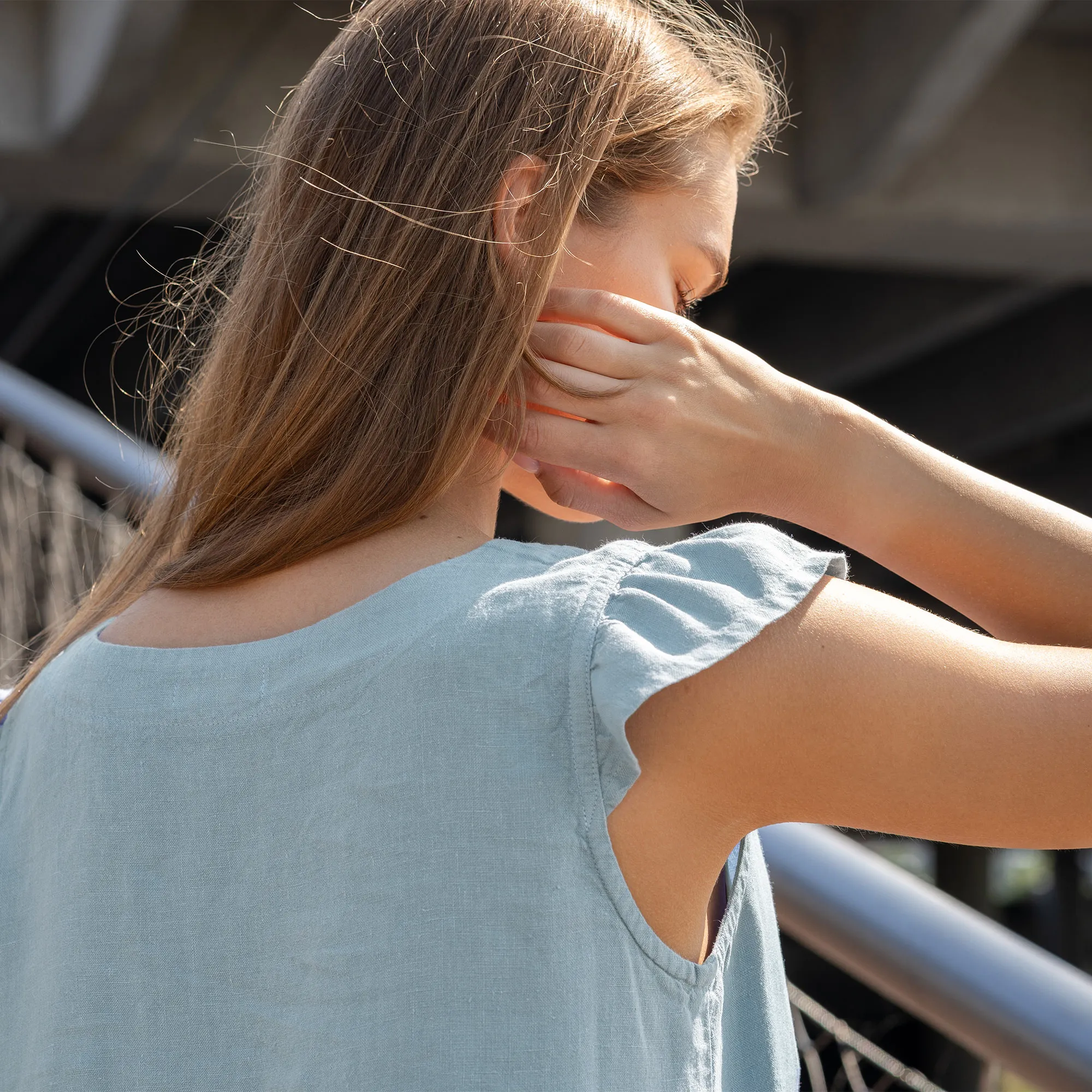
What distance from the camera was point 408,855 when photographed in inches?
25.1

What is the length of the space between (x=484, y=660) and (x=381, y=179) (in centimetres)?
39

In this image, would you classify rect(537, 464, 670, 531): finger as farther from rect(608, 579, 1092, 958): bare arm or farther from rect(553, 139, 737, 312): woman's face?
rect(608, 579, 1092, 958): bare arm

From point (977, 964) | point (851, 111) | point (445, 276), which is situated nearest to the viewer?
point (445, 276)

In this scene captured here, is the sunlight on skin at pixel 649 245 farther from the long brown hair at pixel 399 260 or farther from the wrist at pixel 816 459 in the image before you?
the wrist at pixel 816 459

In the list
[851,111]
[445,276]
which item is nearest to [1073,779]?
[445,276]

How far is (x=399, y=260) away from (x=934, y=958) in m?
0.64

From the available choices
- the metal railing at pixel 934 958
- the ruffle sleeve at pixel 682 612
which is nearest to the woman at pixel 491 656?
the ruffle sleeve at pixel 682 612

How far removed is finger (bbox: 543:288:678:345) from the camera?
2.86 ft

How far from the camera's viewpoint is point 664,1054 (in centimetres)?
65

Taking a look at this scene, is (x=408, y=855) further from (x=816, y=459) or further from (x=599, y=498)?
(x=816, y=459)

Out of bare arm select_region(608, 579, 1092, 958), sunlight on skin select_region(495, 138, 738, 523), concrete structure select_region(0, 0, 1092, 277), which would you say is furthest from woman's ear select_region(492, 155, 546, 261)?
concrete structure select_region(0, 0, 1092, 277)

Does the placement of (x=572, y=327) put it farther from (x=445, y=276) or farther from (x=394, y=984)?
(x=394, y=984)

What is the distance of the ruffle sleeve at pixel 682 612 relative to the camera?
0.61 meters

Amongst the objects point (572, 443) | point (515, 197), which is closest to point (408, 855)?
point (572, 443)
